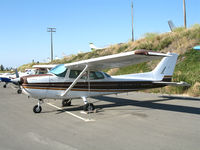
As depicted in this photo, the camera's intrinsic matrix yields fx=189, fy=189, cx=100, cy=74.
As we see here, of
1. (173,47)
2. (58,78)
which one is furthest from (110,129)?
(173,47)

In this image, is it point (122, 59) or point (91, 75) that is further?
point (91, 75)

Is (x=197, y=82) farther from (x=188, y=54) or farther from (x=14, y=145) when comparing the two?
(x=14, y=145)

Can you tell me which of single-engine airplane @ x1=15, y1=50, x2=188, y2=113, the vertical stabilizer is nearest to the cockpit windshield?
single-engine airplane @ x1=15, y1=50, x2=188, y2=113

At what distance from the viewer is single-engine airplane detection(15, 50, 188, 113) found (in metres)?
7.15

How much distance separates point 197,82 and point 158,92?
278cm

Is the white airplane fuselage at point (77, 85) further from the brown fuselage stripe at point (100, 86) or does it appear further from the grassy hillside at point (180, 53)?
the grassy hillside at point (180, 53)

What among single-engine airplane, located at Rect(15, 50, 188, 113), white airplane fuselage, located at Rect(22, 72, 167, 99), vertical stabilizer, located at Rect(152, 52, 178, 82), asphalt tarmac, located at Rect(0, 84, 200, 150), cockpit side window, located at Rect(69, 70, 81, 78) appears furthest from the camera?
vertical stabilizer, located at Rect(152, 52, 178, 82)

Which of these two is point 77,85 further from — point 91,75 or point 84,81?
point 91,75

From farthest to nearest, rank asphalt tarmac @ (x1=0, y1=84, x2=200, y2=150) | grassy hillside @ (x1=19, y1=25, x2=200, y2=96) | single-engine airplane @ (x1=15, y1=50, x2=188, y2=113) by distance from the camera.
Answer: grassy hillside @ (x1=19, y1=25, x2=200, y2=96), single-engine airplane @ (x1=15, y1=50, x2=188, y2=113), asphalt tarmac @ (x1=0, y1=84, x2=200, y2=150)

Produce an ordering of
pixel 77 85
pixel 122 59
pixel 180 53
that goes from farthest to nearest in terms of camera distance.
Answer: pixel 180 53
pixel 77 85
pixel 122 59

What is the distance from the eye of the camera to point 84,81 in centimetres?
826

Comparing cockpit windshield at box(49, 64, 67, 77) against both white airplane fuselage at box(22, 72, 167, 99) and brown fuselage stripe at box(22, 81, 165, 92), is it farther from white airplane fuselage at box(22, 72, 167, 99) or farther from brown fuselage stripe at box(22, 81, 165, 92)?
brown fuselage stripe at box(22, 81, 165, 92)

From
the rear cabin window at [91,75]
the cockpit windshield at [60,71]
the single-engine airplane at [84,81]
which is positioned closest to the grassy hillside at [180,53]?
the single-engine airplane at [84,81]

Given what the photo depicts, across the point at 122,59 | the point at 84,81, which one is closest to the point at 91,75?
the point at 84,81
